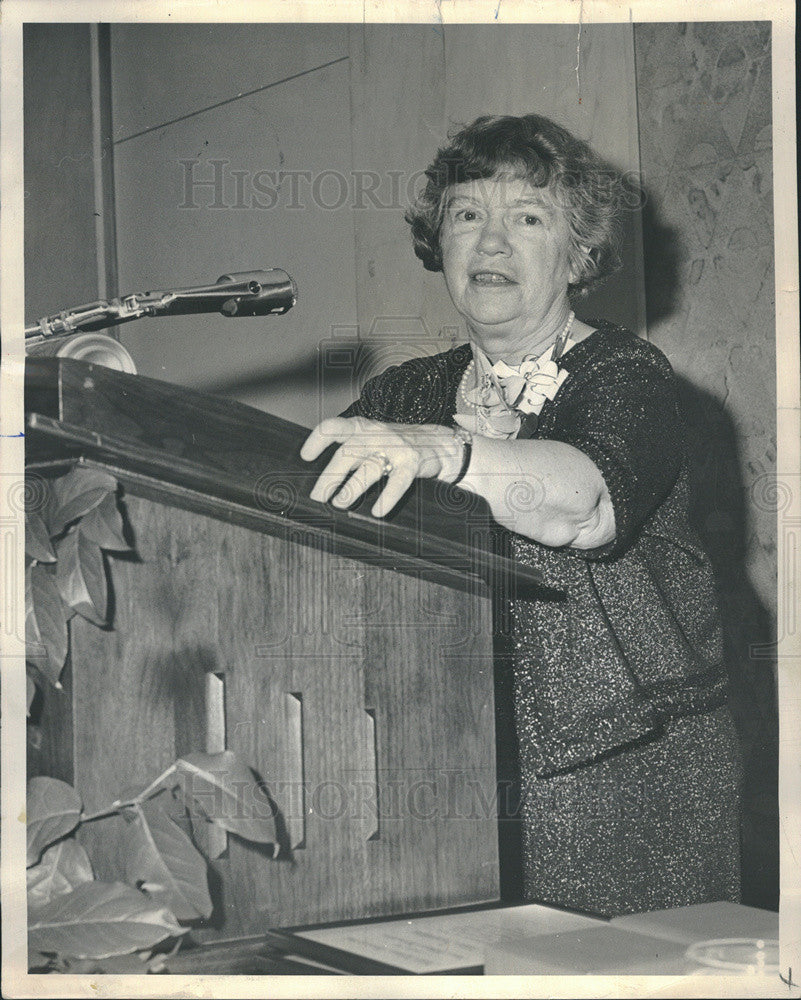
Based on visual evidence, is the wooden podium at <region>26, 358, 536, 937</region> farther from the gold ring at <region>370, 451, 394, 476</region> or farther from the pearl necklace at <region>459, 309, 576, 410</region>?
the pearl necklace at <region>459, 309, 576, 410</region>

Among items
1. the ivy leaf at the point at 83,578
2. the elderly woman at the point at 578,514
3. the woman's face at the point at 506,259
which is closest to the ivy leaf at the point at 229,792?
the ivy leaf at the point at 83,578

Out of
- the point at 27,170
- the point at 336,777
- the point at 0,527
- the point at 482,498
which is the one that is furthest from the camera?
the point at 27,170

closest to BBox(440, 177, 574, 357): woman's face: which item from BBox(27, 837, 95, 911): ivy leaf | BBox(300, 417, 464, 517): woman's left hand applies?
BBox(300, 417, 464, 517): woman's left hand

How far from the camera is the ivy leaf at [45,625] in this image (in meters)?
0.79

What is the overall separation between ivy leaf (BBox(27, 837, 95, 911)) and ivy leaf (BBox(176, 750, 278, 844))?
0.29 ft

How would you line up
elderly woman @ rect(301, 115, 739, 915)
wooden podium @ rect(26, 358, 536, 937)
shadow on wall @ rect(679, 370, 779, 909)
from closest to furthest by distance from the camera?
wooden podium @ rect(26, 358, 536, 937), elderly woman @ rect(301, 115, 739, 915), shadow on wall @ rect(679, 370, 779, 909)

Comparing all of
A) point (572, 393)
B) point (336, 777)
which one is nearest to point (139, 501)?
point (336, 777)

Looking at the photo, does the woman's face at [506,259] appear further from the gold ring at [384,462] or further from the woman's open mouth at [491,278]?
the gold ring at [384,462]

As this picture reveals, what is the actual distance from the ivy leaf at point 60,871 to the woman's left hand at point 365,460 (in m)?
0.29

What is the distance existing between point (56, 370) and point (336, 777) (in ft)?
1.06

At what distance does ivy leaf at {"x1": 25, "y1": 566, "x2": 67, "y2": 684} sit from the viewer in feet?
2.60

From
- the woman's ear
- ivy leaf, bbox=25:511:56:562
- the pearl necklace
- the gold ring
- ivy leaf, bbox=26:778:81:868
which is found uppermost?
the woman's ear

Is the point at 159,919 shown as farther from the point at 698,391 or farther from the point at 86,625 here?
the point at 698,391

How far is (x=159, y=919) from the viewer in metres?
0.80
